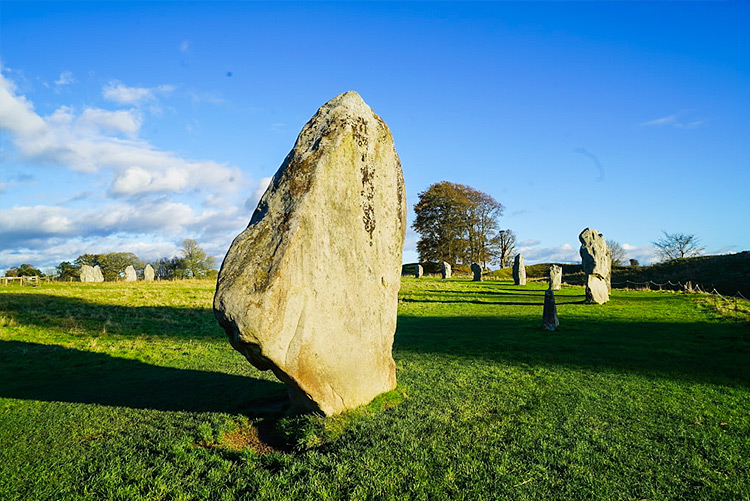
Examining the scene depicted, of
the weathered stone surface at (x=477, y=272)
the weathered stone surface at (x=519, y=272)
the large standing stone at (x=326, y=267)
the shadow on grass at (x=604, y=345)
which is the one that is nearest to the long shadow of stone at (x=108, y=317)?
the shadow on grass at (x=604, y=345)

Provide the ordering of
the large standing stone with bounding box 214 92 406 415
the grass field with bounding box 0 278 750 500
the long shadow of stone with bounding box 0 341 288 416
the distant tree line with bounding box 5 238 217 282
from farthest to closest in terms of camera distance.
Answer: the distant tree line with bounding box 5 238 217 282 → the long shadow of stone with bounding box 0 341 288 416 → the large standing stone with bounding box 214 92 406 415 → the grass field with bounding box 0 278 750 500

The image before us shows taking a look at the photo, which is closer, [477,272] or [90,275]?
[90,275]

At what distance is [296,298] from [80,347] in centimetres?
1181

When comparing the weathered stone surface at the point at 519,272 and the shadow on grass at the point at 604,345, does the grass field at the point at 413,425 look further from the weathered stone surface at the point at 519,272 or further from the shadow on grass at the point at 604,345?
the weathered stone surface at the point at 519,272

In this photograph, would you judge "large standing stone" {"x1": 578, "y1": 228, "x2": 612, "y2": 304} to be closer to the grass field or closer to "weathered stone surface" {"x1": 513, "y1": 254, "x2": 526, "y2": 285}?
the grass field

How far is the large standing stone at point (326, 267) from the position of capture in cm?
618

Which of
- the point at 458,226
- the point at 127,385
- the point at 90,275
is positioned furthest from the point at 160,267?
the point at 127,385

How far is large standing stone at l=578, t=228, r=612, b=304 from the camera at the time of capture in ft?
83.7

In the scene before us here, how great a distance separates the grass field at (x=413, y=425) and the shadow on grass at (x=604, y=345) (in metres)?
Result: 0.10

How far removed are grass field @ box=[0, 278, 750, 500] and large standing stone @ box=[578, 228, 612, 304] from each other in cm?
1115

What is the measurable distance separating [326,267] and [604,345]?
9.92m

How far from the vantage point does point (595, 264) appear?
2716cm

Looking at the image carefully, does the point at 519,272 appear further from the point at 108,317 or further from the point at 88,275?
the point at 88,275

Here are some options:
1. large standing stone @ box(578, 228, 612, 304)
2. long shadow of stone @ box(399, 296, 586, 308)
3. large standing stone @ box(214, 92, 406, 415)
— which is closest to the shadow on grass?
large standing stone @ box(214, 92, 406, 415)
